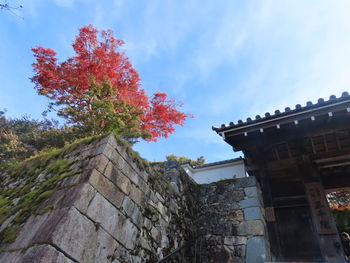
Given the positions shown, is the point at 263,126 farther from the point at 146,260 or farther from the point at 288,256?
the point at 146,260

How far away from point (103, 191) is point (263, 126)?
4232 mm

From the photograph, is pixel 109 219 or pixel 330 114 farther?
pixel 330 114

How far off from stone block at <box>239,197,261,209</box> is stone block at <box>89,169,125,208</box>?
373cm

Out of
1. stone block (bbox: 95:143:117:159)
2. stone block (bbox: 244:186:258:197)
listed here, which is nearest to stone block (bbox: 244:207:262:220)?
stone block (bbox: 244:186:258:197)

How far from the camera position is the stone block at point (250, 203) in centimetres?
572

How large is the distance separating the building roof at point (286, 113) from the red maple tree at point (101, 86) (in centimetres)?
364

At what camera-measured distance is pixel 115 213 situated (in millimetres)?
3119

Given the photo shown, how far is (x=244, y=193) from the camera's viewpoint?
238 inches

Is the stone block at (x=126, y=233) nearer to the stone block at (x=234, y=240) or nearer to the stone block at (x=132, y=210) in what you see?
the stone block at (x=132, y=210)

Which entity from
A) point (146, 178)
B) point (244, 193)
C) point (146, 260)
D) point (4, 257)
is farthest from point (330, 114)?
point (4, 257)

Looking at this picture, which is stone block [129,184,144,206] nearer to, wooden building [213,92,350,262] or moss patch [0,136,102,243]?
moss patch [0,136,102,243]

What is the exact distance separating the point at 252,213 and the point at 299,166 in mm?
1812

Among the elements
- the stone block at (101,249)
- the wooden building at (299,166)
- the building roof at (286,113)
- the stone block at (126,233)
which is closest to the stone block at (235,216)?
the wooden building at (299,166)

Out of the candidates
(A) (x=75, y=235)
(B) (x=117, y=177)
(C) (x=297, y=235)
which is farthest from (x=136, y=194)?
(C) (x=297, y=235)
